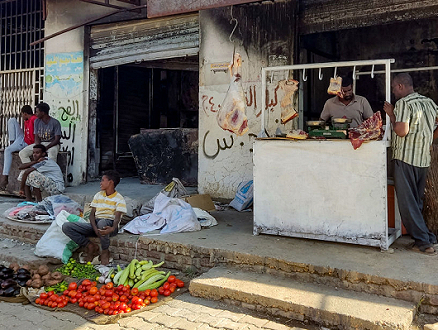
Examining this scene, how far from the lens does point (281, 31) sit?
6316 mm

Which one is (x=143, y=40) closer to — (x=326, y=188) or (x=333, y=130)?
(x=333, y=130)

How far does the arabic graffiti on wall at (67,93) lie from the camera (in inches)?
326

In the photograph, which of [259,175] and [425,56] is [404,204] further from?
[425,56]

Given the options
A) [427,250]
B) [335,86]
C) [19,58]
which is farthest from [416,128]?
[19,58]

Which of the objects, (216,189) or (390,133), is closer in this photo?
(390,133)

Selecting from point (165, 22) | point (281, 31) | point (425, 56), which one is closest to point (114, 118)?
point (165, 22)

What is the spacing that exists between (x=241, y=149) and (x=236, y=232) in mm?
2052

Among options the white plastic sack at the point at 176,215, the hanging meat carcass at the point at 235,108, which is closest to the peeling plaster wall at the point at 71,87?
the white plastic sack at the point at 176,215

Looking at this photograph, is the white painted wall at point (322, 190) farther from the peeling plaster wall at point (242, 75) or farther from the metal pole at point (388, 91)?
the peeling plaster wall at point (242, 75)

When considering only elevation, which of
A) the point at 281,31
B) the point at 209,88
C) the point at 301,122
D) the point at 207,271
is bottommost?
the point at 207,271

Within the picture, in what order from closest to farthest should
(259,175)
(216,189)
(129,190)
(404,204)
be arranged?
(404,204)
(259,175)
(216,189)
(129,190)

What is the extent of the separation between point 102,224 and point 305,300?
252 cm

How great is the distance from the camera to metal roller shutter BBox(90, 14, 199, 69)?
279 inches

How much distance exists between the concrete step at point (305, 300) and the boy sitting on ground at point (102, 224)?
1.41m
